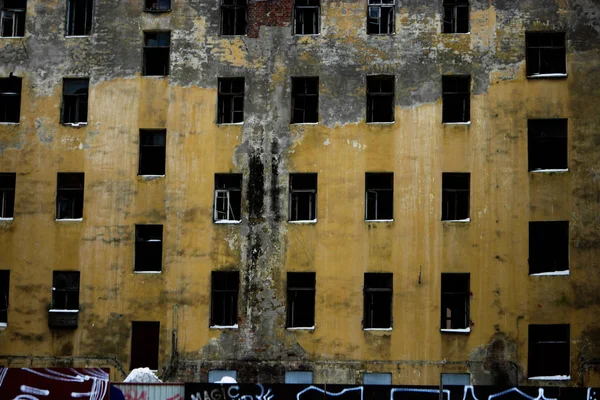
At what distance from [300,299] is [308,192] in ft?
10.8

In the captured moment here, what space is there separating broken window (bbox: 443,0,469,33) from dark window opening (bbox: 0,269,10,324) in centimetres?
1565

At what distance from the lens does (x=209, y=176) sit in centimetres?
3084

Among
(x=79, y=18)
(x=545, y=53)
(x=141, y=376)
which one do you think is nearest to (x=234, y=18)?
(x=79, y=18)

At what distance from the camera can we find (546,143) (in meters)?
30.2

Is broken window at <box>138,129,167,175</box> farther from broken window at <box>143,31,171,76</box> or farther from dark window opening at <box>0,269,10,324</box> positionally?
dark window opening at <box>0,269,10,324</box>

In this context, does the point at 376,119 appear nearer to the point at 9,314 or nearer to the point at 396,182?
the point at 396,182

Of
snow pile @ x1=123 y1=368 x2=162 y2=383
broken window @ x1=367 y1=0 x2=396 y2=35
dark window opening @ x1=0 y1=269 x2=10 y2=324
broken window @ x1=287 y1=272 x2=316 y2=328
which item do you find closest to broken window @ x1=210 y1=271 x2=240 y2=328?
broken window @ x1=287 y1=272 x2=316 y2=328

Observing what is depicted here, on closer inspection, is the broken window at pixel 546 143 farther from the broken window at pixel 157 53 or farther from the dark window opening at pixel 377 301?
the broken window at pixel 157 53

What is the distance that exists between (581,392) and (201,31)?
17.1m

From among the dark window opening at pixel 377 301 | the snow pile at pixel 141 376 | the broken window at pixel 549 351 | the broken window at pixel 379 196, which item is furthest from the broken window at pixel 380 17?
the snow pile at pixel 141 376

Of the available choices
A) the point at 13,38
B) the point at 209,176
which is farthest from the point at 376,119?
the point at 13,38

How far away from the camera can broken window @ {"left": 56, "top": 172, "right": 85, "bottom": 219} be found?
31359mm

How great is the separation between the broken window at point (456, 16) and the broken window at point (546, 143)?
12.0 feet

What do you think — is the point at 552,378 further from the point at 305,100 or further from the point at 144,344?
the point at 144,344
